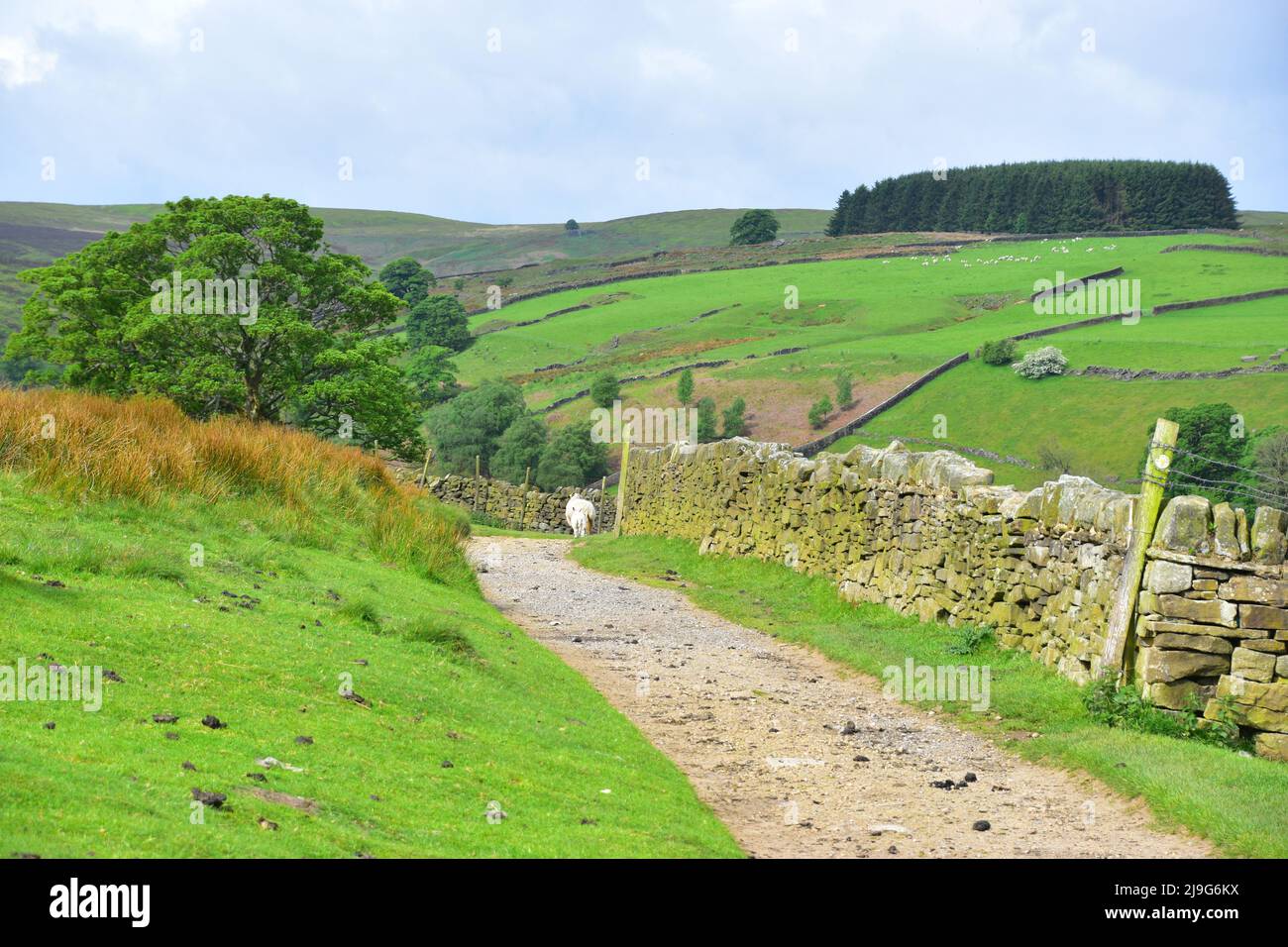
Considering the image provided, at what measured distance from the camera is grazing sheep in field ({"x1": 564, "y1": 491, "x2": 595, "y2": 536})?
3838 centimetres

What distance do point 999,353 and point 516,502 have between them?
43.3m

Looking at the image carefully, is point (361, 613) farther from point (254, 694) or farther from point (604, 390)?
point (604, 390)

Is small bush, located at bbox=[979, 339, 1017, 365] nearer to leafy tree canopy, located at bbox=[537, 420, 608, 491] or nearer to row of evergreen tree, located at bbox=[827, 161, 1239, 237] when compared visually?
leafy tree canopy, located at bbox=[537, 420, 608, 491]

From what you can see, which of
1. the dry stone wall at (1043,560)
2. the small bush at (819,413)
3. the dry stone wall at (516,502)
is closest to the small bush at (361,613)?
the dry stone wall at (1043,560)

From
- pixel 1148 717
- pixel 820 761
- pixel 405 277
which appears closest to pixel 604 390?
pixel 1148 717

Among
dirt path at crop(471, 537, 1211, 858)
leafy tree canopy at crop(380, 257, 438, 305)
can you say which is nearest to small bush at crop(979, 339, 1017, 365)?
dirt path at crop(471, 537, 1211, 858)

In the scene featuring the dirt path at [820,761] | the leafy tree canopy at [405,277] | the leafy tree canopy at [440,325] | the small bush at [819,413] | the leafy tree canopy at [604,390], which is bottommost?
the dirt path at [820,761]

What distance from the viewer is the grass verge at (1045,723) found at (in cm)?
811

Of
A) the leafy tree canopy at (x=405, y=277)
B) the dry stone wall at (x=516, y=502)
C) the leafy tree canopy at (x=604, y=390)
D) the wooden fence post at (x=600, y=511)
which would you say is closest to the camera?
the wooden fence post at (x=600, y=511)

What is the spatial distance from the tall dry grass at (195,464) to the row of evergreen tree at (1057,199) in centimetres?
13813

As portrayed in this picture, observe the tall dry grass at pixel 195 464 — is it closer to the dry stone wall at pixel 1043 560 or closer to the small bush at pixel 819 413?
the dry stone wall at pixel 1043 560

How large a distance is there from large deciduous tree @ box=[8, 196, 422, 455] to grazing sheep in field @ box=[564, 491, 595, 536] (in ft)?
39.8

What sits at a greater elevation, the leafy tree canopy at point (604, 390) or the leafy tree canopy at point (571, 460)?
the leafy tree canopy at point (604, 390)

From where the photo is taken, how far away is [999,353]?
7575 cm
